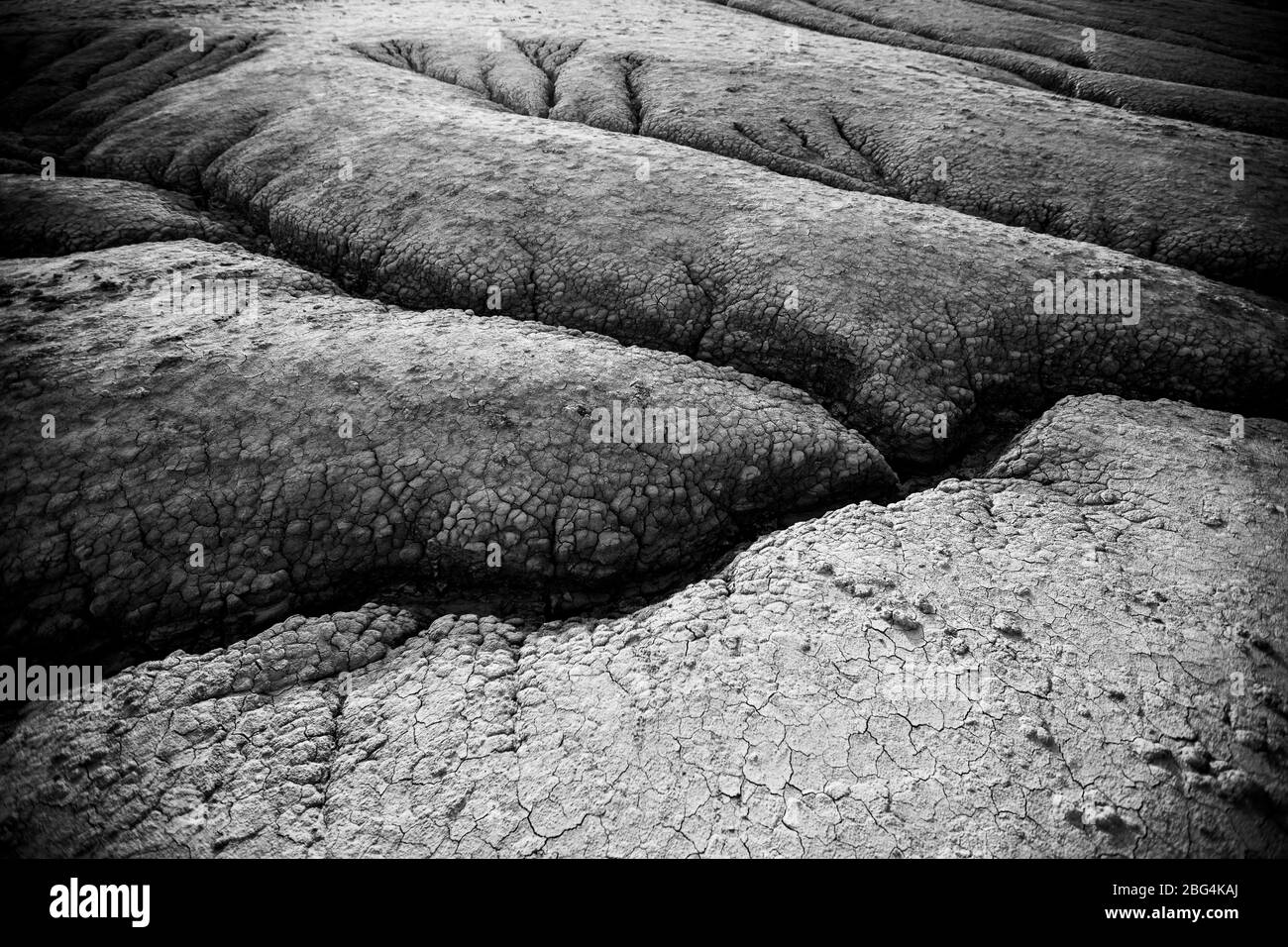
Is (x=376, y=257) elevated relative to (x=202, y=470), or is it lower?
elevated

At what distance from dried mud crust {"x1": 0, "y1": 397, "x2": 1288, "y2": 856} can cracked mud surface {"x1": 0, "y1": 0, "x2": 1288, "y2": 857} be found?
2cm

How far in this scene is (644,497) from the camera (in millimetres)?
4105

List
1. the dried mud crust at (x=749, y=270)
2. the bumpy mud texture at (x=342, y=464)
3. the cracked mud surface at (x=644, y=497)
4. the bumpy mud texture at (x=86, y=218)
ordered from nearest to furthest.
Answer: the cracked mud surface at (x=644, y=497) < the bumpy mud texture at (x=342, y=464) < the dried mud crust at (x=749, y=270) < the bumpy mud texture at (x=86, y=218)

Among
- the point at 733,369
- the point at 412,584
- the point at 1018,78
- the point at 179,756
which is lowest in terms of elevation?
the point at 179,756

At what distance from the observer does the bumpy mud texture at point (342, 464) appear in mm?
3768

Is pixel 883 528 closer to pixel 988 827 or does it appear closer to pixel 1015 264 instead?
pixel 988 827

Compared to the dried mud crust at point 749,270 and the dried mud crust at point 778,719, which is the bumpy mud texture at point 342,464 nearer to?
the dried mud crust at point 778,719

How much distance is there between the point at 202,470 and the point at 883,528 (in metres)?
4.73

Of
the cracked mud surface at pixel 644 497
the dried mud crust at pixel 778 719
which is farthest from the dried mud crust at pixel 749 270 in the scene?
the dried mud crust at pixel 778 719

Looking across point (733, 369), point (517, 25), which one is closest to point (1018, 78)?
point (517, 25)

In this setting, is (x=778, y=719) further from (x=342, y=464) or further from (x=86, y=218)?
(x=86, y=218)

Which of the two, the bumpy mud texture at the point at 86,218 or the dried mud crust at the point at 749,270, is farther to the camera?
the bumpy mud texture at the point at 86,218

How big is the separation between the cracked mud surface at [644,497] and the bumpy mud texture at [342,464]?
0.03m

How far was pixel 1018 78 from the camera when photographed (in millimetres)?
12547
